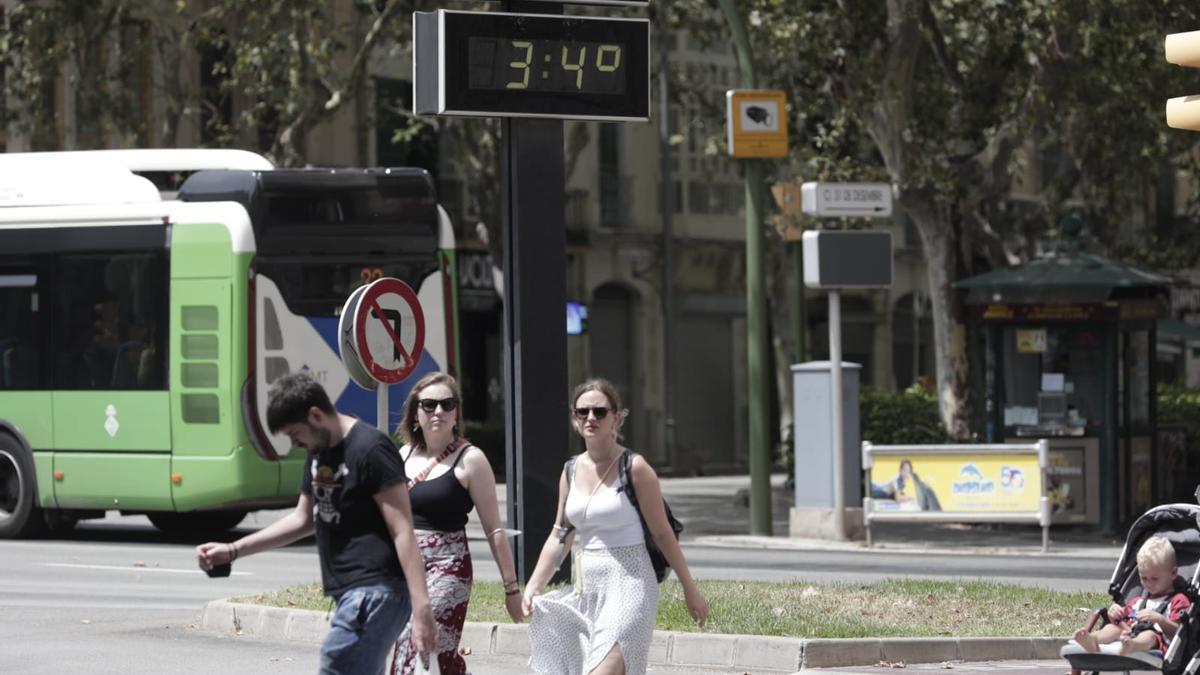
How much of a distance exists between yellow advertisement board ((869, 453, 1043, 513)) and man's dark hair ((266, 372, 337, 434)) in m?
13.5

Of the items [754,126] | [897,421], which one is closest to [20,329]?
[754,126]

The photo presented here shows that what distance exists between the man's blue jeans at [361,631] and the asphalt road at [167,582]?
420cm

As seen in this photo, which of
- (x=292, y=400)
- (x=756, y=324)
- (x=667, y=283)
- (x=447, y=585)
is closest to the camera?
(x=292, y=400)

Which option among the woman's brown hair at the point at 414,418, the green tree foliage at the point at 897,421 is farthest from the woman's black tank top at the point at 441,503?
the green tree foliage at the point at 897,421

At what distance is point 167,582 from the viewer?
16.1m

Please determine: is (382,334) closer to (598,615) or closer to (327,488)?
(598,615)

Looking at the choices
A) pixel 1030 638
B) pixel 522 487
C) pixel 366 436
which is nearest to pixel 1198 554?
pixel 1030 638

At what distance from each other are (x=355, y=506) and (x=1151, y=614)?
3.34 m

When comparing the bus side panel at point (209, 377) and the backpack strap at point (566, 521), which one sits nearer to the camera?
the backpack strap at point (566, 521)

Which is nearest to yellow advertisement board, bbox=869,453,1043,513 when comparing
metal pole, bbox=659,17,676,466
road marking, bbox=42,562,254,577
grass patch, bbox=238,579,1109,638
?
grass patch, bbox=238,579,1109,638

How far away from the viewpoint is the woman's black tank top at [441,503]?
26.5ft

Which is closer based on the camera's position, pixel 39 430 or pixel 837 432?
pixel 39 430

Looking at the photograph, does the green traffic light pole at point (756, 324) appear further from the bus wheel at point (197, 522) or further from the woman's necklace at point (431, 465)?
the woman's necklace at point (431, 465)

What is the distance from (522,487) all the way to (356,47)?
22059 millimetres
